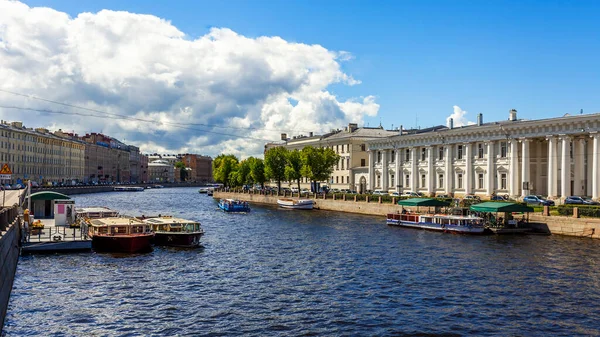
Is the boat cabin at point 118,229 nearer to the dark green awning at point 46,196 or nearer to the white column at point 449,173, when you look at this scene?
the dark green awning at point 46,196

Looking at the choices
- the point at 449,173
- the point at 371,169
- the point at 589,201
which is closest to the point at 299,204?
the point at 371,169

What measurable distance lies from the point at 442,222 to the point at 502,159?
23.9m

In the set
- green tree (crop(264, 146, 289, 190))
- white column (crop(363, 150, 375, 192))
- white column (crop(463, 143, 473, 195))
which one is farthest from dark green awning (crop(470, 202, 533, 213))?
green tree (crop(264, 146, 289, 190))

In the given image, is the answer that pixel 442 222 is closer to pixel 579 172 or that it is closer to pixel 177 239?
pixel 579 172

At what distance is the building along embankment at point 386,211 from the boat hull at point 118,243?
123 ft

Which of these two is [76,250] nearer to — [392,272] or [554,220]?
[392,272]

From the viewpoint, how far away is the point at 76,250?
134ft

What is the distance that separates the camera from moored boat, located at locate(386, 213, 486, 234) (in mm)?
55062

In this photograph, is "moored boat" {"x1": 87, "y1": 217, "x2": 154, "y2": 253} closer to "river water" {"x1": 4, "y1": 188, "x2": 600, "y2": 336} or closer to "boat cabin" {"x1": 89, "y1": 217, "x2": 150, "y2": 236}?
"boat cabin" {"x1": 89, "y1": 217, "x2": 150, "y2": 236}

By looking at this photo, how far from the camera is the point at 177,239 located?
4619 centimetres

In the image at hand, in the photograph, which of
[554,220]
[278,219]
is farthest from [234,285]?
[278,219]

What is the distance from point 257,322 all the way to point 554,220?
3887cm

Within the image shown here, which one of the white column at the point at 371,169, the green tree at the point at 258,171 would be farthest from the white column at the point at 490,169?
the green tree at the point at 258,171

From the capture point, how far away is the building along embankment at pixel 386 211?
49.8 metres
